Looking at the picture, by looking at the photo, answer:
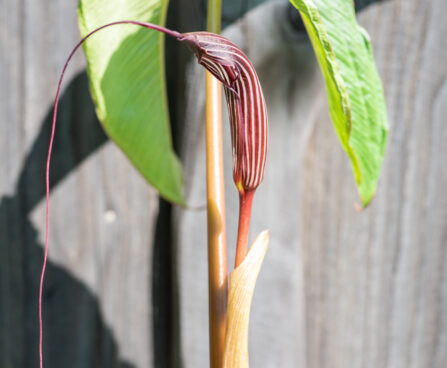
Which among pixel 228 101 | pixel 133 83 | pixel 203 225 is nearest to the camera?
pixel 228 101

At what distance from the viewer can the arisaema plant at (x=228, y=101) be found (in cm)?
25

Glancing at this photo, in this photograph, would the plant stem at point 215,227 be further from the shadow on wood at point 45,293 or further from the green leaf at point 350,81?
the shadow on wood at point 45,293

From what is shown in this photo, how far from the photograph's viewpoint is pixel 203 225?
1.64 feet

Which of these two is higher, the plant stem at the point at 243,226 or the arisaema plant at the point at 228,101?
the arisaema plant at the point at 228,101

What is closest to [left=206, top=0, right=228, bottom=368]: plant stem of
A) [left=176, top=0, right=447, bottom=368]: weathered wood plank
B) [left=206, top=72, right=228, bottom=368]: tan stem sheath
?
[left=206, top=72, right=228, bottom=368]: tan stem sheath

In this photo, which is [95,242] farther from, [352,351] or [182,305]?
[352,351]

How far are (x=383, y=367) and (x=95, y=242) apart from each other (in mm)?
390

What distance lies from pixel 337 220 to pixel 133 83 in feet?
0.95

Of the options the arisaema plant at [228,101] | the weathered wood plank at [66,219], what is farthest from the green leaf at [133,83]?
the weathered wood plank at [66,219]

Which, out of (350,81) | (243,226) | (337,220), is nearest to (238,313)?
(243,226)

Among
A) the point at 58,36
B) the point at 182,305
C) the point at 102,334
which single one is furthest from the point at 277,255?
the point at 58,36

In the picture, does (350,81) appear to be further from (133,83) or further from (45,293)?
(45,293)

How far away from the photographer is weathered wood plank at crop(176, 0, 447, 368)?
1.57ft

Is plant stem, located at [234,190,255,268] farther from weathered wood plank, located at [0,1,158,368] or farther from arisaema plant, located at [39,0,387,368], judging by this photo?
weathered wood plank, located at [0,1,158,368]
